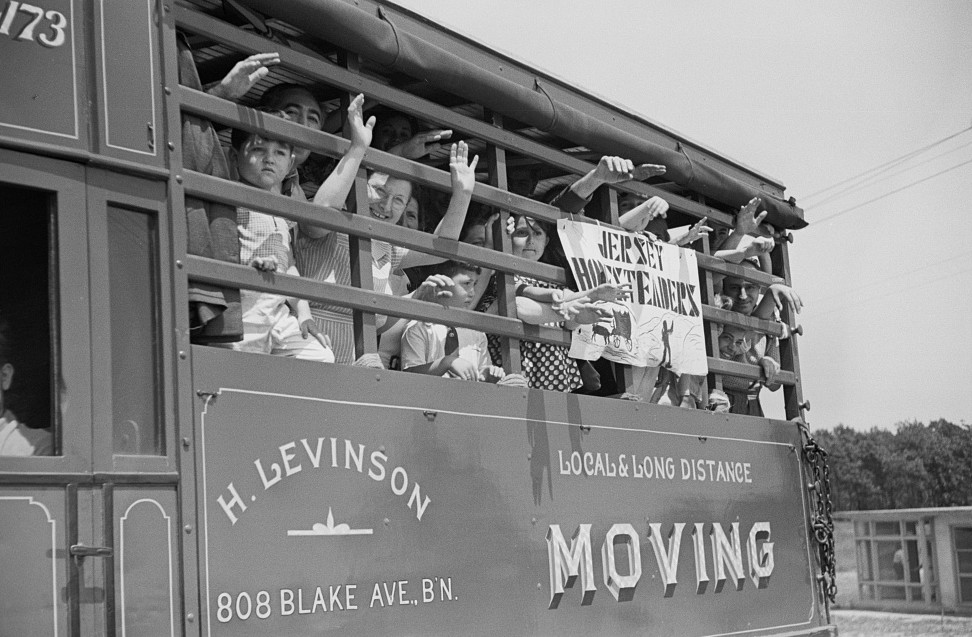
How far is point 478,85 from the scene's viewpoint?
185 inches

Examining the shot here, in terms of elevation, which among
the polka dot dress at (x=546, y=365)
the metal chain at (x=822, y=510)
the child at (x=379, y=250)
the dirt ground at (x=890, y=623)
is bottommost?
the dirt ground at (x=890, y=623)

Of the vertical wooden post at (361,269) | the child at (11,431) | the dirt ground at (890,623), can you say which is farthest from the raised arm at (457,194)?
the dirt ground at (890,623)

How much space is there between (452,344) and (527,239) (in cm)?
61

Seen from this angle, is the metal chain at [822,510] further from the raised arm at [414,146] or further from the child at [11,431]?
the child at [11,431]

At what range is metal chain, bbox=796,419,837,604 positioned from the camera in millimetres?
6320

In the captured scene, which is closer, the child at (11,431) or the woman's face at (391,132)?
the child at (11,431)

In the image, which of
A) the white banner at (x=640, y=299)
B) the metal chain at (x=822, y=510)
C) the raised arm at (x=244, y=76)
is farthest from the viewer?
the metal chain at (x=822, y=510)

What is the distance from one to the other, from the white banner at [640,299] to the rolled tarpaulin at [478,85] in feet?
1.31

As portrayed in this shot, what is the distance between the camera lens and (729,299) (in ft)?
21.3

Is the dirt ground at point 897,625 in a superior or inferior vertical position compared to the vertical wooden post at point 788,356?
inferior

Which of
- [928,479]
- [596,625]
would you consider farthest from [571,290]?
[928,479]

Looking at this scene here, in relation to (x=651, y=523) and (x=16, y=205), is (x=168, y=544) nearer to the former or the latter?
(x=16, y=205)

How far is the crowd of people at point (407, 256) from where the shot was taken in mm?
3945

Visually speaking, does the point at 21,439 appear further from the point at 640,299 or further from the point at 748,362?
the point at 748,362
